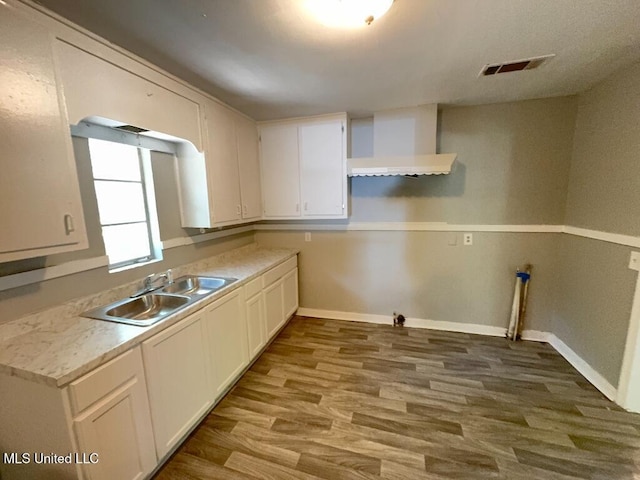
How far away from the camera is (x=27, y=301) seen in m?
1.38

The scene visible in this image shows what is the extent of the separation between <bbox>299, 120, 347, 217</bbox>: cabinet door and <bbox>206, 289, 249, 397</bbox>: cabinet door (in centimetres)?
136

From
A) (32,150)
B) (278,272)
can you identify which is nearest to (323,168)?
(278,272)

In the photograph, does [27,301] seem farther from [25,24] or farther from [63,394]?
[25,24]

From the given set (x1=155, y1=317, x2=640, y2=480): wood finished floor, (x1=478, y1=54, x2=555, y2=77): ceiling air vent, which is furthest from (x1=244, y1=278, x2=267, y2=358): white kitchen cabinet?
(x1=478, y1=54, x2=555, y2=77): ceiling air vent

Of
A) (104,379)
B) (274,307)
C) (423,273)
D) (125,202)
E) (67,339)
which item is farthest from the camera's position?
(423,273)

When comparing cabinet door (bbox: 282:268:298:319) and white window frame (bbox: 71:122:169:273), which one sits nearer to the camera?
white window frame (bbox: 71:122:169:273)

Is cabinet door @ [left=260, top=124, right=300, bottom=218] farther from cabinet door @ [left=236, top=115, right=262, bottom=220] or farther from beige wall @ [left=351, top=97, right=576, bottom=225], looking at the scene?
beige wall @ [left=351, top=97, right=576, bottom=225]

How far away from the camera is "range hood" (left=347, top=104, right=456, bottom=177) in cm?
250

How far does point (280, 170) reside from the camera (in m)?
3.07

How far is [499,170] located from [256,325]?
2.90 meters

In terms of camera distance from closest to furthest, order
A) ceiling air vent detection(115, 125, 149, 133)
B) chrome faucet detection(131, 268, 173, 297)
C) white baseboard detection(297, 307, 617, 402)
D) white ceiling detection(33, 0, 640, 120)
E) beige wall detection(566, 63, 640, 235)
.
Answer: white ceiling detection(33, 0, 640, 120) → ceiling air vent detection(115, 125, 149, 133) → beige wall detection(566, 63, 640, 235) → chrome faucet detection(131, 268, 173, 297) → white baseboard detection(297, 307, 617, 402)

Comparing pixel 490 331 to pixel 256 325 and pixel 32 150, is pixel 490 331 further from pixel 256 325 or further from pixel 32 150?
pixel 32 150

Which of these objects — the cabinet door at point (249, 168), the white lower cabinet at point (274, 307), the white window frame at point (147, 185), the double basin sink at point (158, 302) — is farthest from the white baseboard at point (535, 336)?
the white window frame at point (147, 185)

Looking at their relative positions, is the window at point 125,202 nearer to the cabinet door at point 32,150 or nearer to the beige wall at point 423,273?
the cabinet door at point 32,150
